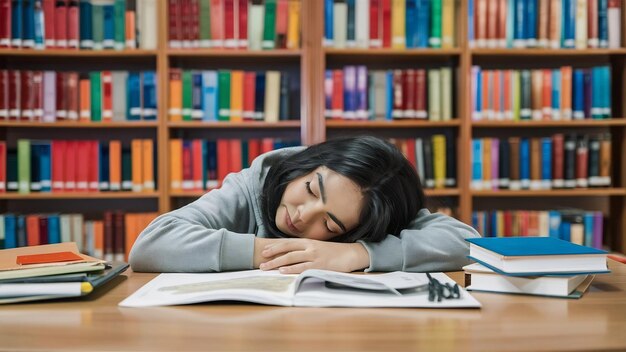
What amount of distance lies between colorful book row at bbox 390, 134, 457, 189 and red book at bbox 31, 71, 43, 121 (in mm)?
1713

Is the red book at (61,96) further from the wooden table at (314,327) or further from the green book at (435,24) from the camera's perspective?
the wooden table at (314,327)

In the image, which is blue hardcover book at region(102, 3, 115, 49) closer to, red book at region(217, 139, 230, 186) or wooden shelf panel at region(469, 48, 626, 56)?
red book at region(217, 139, 230, 186)

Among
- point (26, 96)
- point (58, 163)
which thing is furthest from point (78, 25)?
point (58, 163)

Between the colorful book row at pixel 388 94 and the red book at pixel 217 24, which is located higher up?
the red book at pixel 217 24

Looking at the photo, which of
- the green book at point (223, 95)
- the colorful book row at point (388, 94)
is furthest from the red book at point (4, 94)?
the colorful book row at point (388, 94)

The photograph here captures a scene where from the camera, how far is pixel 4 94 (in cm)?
280

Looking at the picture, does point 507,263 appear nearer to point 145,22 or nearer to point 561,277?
point 561,277

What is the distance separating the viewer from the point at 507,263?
33.9 inches

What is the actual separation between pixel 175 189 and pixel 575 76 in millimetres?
2015

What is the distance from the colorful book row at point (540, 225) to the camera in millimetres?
2896

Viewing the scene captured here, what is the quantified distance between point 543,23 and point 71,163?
7.77 ft

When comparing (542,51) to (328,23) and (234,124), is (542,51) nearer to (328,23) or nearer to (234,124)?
(328,23)

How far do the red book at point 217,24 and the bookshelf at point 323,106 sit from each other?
0.17 feet

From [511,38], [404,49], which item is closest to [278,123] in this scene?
[404,49]
